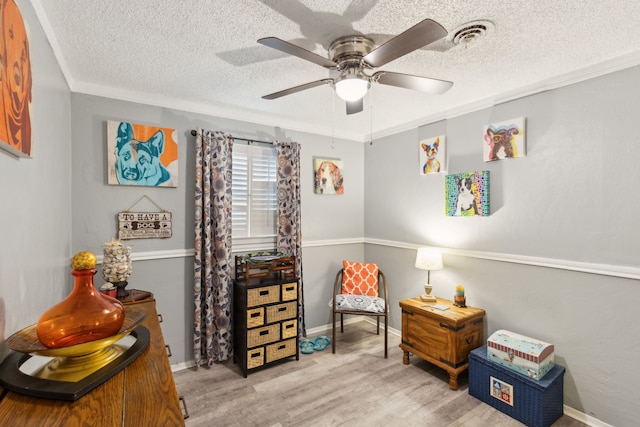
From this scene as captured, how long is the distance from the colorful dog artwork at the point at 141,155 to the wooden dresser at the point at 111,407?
7.10 feet

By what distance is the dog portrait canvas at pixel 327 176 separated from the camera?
3.74 m

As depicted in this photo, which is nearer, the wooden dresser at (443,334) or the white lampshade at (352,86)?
the white lampshade at (352,86)

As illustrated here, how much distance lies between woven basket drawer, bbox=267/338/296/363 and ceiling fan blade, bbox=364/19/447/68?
8.45 ft

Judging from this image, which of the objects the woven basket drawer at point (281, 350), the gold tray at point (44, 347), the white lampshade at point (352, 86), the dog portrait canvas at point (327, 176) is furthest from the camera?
the dog portrait canvas at point (327, 176)

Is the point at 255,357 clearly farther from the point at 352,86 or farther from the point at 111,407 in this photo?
the point at 352,86

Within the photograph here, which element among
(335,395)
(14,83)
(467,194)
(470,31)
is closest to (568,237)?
(467,194)

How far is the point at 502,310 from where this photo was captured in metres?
2.65

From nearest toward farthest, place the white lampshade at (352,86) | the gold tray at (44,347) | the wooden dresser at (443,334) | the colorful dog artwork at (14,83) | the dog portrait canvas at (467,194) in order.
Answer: the gold tray at (44,347) < the colorful dog artwork at (14,83) < the white lampshade at (352,86) < the wooden dresser at (443,334) < the dog portrait canvas at (467,194)

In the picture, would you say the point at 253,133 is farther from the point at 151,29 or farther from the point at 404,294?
the point at 404,294

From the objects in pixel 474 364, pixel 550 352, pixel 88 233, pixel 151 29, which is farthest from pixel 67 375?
pixel 550 352

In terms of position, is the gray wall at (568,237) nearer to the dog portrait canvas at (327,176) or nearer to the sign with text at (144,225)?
the dog portrait canvas at (327,176)

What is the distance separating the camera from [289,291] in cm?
305

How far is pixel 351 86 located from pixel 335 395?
92.6 inches

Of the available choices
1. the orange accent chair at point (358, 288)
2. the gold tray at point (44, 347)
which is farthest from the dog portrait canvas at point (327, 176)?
the gold tray at point (44, 347)
